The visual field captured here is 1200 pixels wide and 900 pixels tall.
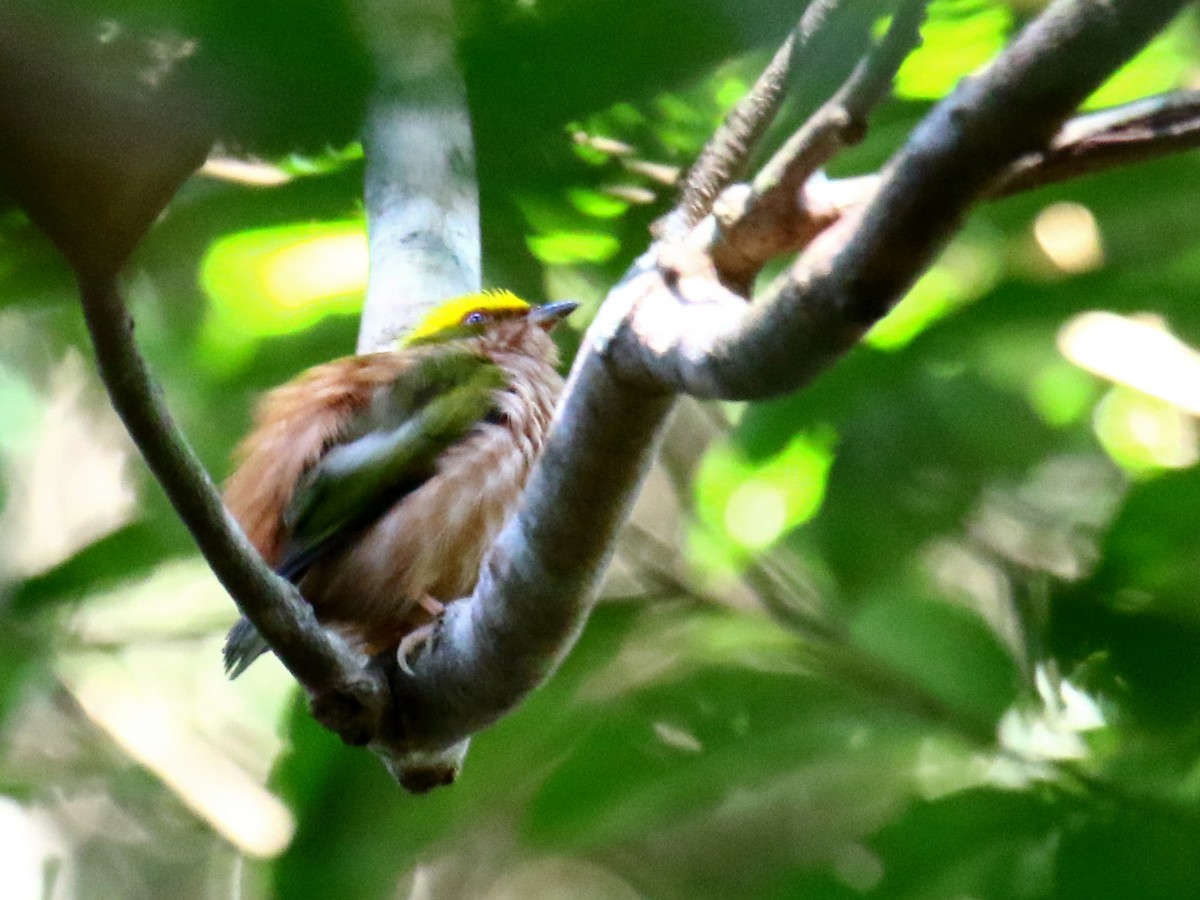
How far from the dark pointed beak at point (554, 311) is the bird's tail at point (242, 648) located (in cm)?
138

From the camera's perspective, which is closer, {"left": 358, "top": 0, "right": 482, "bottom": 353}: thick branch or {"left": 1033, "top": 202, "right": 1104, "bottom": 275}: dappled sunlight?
{"left": 1033, "top": 202, "right": 1104, "bottom": 275}: dappled sunlight

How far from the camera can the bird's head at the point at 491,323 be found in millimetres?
4043

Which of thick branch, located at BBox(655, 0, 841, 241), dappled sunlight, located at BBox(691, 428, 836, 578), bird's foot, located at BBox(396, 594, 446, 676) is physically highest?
thick branch, located at BBox(655, 0, 841, 241)

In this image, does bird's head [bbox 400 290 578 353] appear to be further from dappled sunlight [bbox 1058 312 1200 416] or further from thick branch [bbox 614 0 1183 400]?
thick branch [bbox 614 0 1183 400]

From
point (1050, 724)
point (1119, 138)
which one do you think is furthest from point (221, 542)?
point (1119, 138)

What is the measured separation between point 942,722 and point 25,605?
6.74 ft

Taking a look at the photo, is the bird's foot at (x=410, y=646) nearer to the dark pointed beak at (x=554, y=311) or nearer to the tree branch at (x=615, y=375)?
the tree branch at (x=615, y=375)

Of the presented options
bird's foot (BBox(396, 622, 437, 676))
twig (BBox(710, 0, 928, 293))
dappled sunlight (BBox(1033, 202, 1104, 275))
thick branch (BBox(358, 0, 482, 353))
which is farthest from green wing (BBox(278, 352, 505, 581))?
twig (BBox(710, 0, 928, 293))

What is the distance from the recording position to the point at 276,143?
2.34 feet

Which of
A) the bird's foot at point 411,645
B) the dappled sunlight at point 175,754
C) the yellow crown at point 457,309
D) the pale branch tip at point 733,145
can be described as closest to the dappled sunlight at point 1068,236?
the pale branch tip at point 733,145

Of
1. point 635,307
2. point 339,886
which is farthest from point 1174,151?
point 339,886

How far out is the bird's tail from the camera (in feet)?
9.75

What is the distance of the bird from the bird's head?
0.27 m

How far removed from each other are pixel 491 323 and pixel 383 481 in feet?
2.95
